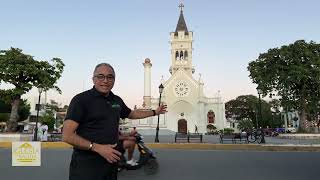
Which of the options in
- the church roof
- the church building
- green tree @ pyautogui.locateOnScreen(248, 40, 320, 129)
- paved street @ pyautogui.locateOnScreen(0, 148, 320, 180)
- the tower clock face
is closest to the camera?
paved street @ pyautogui.locateOnScreen(0, 148, 320, 180)

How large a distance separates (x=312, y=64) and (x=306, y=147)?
763 inches

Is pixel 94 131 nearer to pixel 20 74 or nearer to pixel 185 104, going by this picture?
pixel 20 74

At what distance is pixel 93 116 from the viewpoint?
2822 millimetres

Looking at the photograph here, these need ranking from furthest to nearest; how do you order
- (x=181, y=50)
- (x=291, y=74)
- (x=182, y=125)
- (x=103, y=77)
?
(x=181, y=50) < (x=182, y=125) < (x=291, y=74) < (x=103, y=77)

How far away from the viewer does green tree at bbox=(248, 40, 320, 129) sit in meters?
32.7

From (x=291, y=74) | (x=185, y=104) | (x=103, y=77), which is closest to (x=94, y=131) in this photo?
(x=103, y=77)

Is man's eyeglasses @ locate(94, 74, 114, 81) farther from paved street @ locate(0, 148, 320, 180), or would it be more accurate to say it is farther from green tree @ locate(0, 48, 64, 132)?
green tree @ locate(0, 48, 64, 132)

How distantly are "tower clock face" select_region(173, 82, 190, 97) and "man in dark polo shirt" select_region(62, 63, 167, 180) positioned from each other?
57546 millimetres

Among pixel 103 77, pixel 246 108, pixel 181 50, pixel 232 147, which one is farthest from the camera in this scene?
pixel 246 108

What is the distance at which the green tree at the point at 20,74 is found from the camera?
26.6 m

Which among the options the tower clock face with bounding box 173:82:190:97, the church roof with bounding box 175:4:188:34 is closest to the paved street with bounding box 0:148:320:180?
the tower clock face with bounding box 173:82:190:97

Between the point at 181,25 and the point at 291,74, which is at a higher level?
the point at 181,25

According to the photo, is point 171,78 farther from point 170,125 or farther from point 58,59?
point 58,59

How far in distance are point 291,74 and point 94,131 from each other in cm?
3251
